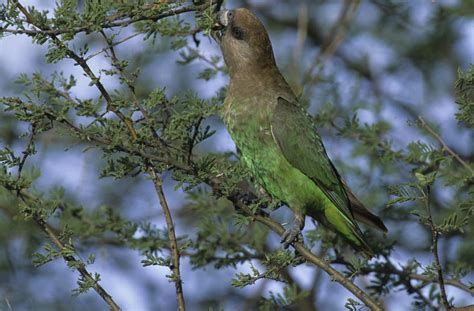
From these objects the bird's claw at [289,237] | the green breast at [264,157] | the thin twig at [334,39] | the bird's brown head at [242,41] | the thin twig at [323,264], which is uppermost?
the thin twig at [334,39]

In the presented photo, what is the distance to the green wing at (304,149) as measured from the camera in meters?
4.48

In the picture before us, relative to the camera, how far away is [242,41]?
476 centimetres

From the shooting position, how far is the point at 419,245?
556cm

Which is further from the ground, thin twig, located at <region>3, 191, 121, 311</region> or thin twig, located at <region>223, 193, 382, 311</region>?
thin twig, located at <region>223, 193, 382, 311</region>

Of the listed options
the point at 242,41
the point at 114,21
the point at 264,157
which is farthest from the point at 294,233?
the point at 114,21

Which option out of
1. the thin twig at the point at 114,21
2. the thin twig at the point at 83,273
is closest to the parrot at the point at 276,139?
the thin twig at the point at 114,21

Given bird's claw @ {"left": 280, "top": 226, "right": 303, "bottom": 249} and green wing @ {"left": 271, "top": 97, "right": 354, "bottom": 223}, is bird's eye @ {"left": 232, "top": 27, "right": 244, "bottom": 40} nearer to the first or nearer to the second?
green wing @ {"left": 271, "top": 97, "right": 354, "bottom": 223}

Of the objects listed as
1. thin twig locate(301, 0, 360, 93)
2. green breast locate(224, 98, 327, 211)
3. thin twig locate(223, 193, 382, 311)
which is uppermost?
thin twig locate(301, 0, 360, 93)

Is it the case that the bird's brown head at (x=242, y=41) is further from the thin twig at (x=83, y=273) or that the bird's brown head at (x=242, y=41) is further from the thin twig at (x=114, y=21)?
the thin twig at (x=83, y=273)

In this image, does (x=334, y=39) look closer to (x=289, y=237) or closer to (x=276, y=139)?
(x=276, y=139)

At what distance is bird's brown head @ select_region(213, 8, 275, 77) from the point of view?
4707 mm

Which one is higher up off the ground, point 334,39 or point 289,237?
point 334,39

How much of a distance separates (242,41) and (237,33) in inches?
2.3

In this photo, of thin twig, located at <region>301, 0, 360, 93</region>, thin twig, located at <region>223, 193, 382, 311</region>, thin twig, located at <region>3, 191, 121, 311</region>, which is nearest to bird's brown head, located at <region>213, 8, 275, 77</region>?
thin twig, located at <region>301, 0, 360, 93</region>
